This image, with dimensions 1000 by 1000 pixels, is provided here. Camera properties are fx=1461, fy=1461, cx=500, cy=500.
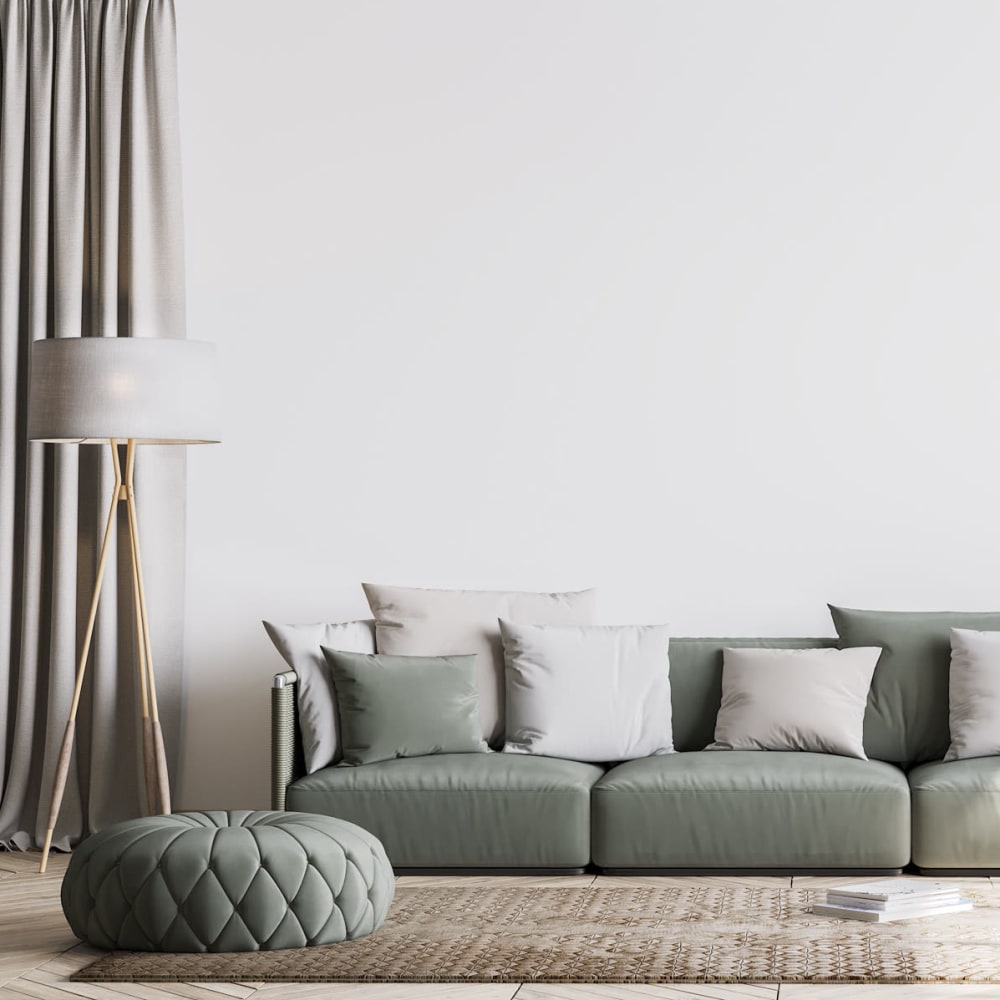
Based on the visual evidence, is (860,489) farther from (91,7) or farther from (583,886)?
(91,7)

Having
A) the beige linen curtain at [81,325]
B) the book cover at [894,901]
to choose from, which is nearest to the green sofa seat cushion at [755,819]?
the book cover at [894,901]

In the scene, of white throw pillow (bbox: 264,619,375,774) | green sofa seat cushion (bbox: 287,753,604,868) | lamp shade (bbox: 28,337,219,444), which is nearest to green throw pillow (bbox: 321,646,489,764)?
white throw pillow (bbox: 264,619,375,774)

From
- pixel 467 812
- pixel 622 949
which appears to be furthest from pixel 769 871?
Result: pixel 622 949

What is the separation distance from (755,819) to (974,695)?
87cm

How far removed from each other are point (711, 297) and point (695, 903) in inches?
94.2

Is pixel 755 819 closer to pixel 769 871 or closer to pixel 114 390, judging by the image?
Answer: pixel 769 871

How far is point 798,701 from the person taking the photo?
4.79 meters

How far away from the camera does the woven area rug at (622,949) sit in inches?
132

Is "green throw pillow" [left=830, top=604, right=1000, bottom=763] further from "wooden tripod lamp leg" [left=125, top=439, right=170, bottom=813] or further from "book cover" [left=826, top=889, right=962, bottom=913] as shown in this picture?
"wooden tripod lamp leg" [left=125, top=439, right=170, bottom=813]

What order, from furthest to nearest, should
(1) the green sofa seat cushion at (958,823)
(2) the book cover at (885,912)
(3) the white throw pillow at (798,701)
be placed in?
(3) the white throw pillow at (798,701), (1) the green sofa seat cushion at (958,823), (2) the book cover at (885,912)

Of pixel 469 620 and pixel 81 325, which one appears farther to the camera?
pixel 81 325

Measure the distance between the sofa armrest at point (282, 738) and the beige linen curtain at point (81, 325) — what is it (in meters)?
0.97

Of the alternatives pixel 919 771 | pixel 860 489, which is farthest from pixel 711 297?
pixel 919 771

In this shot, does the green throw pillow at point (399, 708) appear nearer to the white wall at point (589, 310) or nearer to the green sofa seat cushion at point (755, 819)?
the green sofa seat cushion at point (755, 819)
